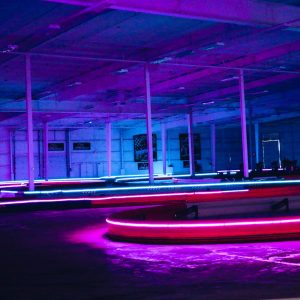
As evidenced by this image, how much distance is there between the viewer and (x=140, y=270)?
619 cm

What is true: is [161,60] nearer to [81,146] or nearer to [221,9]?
[221,9]

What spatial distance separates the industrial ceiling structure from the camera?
11.9 metres

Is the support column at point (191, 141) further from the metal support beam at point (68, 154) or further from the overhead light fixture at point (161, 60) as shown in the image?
the metal support beam at point (68, 154)

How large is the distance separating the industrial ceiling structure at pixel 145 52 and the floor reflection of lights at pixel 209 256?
4764 mm

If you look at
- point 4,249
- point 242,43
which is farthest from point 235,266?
point 242,43

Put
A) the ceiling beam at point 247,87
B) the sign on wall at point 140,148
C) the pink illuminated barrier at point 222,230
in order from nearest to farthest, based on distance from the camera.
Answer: the pink illuminated barrier at point 222,230, the ceiling beam at point 247,87, the sign on wall at point 140,148

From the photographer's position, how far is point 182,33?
14.7 metres

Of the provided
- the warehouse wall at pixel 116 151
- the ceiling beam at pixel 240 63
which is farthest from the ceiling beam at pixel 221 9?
the warehouse wall at pixel 116 151

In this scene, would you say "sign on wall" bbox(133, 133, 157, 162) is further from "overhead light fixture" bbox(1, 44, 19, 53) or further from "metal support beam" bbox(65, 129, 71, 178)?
"overhead light fixture" bbox(1, 44, 19, 53)

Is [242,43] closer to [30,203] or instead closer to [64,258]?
[30,203]

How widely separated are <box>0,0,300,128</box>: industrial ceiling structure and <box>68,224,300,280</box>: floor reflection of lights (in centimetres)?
476

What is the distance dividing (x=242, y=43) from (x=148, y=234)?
9.38 meters

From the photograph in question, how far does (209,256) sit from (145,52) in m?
10.7

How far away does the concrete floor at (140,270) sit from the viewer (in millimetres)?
5117
